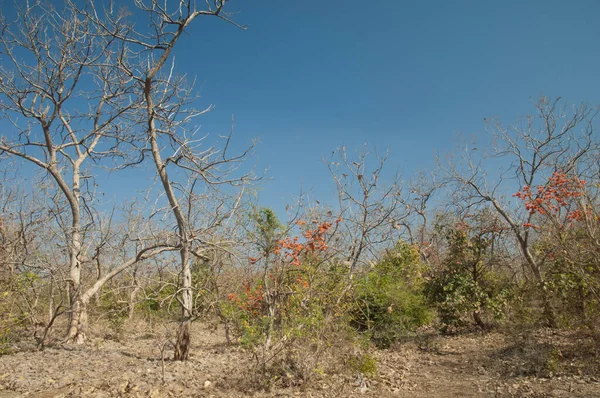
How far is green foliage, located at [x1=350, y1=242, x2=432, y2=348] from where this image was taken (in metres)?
9.74

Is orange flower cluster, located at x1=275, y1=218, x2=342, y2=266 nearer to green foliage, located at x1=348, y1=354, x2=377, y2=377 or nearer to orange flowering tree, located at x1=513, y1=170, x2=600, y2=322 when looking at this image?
green foliage, located at x1=348, y1=354, x2=377, y2=377

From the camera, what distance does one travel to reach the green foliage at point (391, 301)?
9742mm

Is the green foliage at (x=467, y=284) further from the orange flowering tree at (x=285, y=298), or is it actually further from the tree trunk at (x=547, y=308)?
the orange flowering tree at (x=285, y=298)

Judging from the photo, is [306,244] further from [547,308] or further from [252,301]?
[547,308]

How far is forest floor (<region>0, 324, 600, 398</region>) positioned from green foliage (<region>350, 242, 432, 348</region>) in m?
0.88

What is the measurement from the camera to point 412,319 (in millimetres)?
10109

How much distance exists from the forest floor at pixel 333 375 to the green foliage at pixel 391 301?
88 cm

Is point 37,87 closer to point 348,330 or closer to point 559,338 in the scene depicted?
point 348,330

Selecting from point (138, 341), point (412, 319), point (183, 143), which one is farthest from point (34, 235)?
point (412, 319)

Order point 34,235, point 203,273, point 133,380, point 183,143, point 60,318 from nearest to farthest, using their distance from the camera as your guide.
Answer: point 133,380
point 183,143
point 34,235
point 203,273
point 60,318

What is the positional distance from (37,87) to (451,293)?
10457 millimetres

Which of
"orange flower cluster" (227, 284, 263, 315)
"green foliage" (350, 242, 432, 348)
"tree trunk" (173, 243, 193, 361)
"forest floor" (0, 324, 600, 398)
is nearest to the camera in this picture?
"forest floor" (0, 324, 600, 398)

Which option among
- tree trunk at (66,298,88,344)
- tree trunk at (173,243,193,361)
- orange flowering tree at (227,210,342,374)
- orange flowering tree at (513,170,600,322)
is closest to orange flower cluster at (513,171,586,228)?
orange flowering tree at (513,170,600,322)

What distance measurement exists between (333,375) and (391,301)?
141 inches
